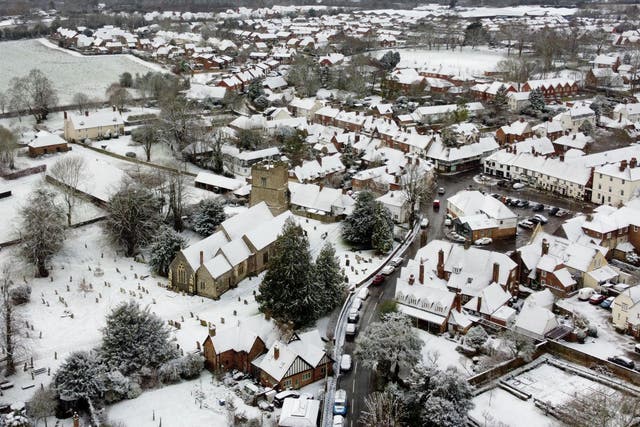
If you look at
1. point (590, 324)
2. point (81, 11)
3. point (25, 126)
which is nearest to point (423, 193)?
point (590, 324)

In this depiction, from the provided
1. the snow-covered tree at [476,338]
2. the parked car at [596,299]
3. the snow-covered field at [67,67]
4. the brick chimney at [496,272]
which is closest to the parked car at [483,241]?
the brick chimney at [496,272]

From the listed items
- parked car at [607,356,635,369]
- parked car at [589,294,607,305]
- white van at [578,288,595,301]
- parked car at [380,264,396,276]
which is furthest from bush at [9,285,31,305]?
parked car at [589,294,607,305]

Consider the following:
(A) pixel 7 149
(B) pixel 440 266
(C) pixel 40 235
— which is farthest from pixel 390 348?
A: (A) pixel 7 149

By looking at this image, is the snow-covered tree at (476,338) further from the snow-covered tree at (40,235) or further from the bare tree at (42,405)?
the snow-covered tree at (40,235)

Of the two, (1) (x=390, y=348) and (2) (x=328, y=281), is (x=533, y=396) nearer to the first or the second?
(1) (x=390, y=348)

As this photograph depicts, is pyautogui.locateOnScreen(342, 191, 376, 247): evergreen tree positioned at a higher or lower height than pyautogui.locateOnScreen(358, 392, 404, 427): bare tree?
higher

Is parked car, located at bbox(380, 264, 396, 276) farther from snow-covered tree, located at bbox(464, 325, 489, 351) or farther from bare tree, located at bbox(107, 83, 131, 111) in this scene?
bare tree, located at bbox(107, 83, 131, 111)
